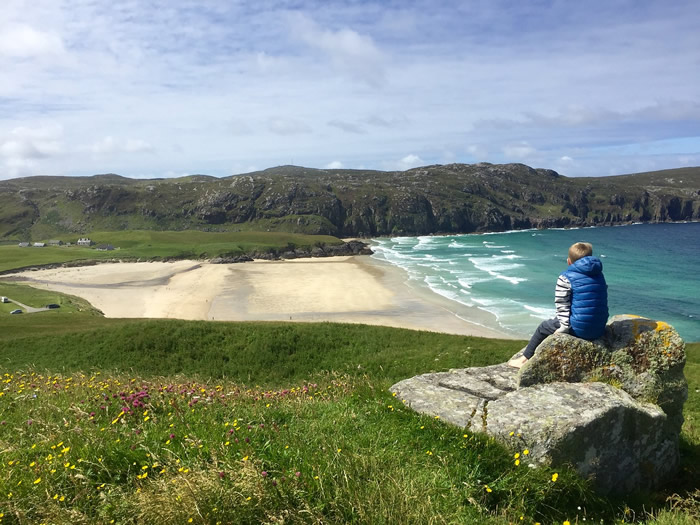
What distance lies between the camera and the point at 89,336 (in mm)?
25969

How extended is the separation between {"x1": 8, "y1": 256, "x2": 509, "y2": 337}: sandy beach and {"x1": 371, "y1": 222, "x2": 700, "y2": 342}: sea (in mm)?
4705

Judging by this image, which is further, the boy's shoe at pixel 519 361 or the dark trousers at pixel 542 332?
the boy's shoe at pixel 519 361

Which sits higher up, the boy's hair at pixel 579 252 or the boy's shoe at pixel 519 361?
the boy's hair at pixel 579 252

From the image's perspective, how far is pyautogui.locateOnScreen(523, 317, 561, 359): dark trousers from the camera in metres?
9.15

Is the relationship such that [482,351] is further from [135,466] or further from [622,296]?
[622,296]

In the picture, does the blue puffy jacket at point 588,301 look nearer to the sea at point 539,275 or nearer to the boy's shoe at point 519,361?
the boy's shoe at point 519,361

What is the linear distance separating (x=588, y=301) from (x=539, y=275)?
78546 mm

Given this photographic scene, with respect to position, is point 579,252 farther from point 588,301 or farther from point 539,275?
point 539,275

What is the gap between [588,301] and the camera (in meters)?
8.50

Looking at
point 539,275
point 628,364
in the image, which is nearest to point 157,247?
point 539,275

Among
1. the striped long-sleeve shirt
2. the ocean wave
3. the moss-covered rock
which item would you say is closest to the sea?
the ocean wave

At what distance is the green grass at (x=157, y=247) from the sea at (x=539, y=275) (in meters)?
34.1

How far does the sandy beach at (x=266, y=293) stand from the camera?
2126 inches

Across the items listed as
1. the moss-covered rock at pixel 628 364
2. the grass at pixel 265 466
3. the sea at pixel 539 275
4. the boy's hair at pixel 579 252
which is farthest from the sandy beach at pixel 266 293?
the grass at pixel 265 466
